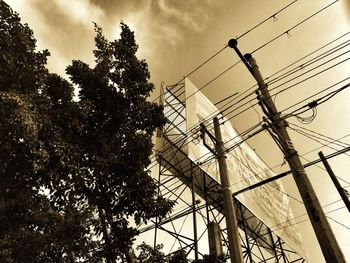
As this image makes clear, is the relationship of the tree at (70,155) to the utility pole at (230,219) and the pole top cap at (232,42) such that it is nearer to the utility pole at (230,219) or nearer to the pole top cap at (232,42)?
the utility pole at (230,219)

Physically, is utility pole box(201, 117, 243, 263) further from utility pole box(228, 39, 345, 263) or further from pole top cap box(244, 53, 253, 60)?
pole top cap box(244, 53, 253, 60)

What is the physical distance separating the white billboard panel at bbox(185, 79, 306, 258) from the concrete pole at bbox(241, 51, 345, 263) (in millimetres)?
6756

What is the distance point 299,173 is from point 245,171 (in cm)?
1310

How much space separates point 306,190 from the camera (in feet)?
17.1

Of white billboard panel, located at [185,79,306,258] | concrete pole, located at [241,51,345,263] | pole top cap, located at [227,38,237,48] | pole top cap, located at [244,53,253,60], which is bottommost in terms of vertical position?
concrete pole, located at [241,51,345,263]

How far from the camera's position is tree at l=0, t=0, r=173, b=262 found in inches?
239

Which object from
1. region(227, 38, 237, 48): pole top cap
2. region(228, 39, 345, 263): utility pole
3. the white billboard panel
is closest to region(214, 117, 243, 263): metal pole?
region(228, 39, 345, 263): utility pole

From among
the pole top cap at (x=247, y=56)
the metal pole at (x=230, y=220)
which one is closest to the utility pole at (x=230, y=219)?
the metal pole at (x=230, y=220)

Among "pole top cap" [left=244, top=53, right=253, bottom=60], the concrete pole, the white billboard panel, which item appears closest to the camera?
the concrete pole

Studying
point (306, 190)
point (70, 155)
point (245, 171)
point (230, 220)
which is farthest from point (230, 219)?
point (245, 171)

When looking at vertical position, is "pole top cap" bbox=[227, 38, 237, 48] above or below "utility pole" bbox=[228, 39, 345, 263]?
above

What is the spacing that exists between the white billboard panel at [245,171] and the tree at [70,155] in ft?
19.0

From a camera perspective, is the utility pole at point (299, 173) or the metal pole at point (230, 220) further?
the metal pole at point (230, 220)

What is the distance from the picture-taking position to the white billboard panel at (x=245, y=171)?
592 inches
